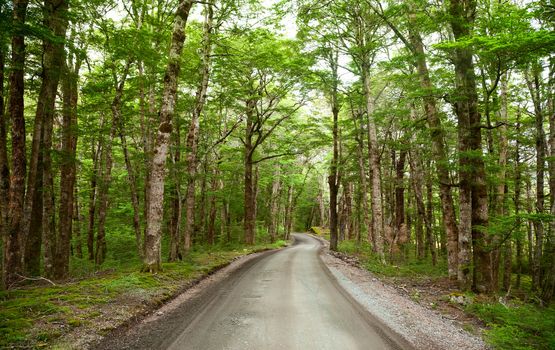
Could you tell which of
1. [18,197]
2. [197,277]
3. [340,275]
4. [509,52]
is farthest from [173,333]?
[509,52]

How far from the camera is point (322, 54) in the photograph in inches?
712

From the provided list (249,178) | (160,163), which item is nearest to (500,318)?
(160,163)

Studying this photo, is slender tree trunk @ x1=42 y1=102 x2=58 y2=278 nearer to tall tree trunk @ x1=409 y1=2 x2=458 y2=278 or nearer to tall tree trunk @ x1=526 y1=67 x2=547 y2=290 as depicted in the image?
tall tree trunk @ x1=409 y1=2 x2=458 y2=278

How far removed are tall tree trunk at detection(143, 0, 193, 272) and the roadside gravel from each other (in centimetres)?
579

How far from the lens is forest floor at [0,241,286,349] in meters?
4.41

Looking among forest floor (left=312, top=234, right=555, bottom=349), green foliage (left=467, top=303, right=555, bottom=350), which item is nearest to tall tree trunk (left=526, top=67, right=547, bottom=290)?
forest floor (left=312, top=234, right=555, bottom=349)

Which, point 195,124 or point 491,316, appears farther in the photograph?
point 195,124

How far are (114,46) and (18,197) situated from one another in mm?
5552

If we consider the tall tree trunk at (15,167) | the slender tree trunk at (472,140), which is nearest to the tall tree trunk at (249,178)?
the slender tree trunk at (472,140)

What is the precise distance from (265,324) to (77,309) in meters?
3.48

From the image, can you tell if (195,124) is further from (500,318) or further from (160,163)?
(500,318)

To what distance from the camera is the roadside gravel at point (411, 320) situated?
495cm

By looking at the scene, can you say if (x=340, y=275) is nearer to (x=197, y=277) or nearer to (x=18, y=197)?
(x=197, y=277)

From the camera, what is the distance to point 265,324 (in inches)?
215
